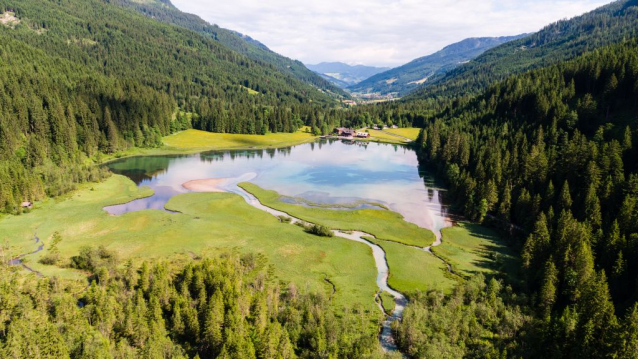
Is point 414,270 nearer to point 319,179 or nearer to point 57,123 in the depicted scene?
point 319,179

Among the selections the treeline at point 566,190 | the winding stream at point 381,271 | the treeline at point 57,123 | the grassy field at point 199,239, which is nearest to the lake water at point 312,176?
the winding stream at point 381,271

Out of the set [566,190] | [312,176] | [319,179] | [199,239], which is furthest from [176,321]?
[312,176]

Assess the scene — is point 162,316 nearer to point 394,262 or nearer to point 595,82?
point 394,262

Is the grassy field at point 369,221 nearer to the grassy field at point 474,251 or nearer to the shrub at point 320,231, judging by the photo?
the grassy field at point 474,251

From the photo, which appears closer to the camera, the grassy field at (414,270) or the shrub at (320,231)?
the grassy field at (414,270)

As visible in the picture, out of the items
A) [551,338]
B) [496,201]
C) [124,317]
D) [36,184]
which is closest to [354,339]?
[551,338]

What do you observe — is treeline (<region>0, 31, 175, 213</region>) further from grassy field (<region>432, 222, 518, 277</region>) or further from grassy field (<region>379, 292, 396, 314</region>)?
grassy field (<region>432, 222, 518, 277</region>)
